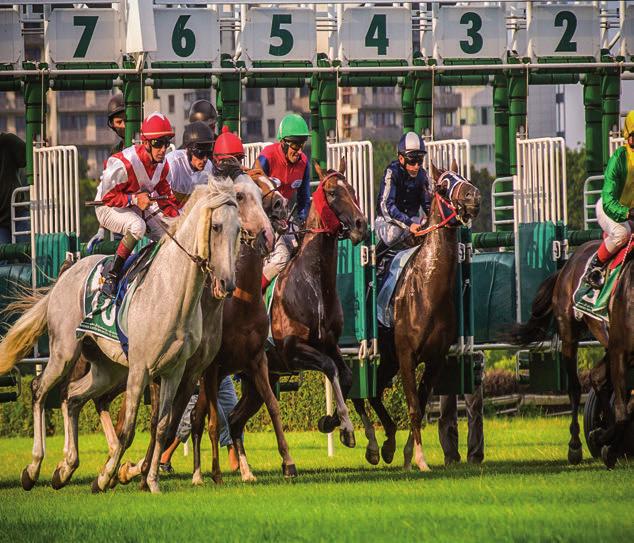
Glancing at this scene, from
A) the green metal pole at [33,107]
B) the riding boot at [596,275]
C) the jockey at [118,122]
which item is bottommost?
the riding boot at [596,275]

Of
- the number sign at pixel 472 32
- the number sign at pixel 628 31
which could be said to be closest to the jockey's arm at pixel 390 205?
the number sign at pixel 472 32

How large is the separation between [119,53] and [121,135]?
278 cm

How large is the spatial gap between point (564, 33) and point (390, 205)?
213 inches

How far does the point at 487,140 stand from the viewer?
278 feet

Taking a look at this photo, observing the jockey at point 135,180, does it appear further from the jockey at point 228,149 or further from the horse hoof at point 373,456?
the horse hoof at point 373,456

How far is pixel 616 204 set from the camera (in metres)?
10.2

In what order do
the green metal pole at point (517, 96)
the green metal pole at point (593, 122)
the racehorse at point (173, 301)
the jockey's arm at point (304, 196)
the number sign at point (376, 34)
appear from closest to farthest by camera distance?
the racehorse at point (173, 301)
the jockey's arm at point (304, 196)
the number sign at point (376, 34)
the green metal pole at point (517, 96)
the green metal pole at point (593, 122)

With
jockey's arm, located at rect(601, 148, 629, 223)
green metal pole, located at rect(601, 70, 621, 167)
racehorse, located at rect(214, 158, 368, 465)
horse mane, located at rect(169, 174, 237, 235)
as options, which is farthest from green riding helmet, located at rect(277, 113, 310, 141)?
green metal pole, located at rect(601, 70, 621, 167)

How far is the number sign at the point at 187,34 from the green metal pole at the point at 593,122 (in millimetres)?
4000

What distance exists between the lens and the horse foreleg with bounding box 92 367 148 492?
897cm

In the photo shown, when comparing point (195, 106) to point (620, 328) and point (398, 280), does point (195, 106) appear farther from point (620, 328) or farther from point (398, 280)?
point (620, 328)

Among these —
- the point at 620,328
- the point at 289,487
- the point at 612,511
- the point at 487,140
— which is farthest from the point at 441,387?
the point at 487,140

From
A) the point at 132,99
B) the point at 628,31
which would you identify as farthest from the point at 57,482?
the point at 628,31

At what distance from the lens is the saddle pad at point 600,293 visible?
10.3m
